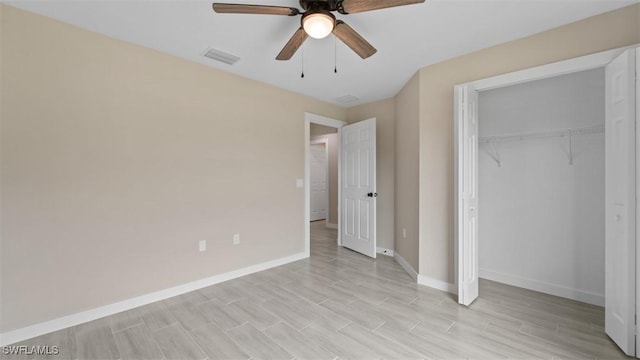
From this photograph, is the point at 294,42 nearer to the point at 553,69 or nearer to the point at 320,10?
the point at 320,10

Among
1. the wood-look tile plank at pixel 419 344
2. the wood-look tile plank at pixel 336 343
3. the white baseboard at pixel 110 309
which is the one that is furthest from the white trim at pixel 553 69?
the white baseboard at pixel 110 309

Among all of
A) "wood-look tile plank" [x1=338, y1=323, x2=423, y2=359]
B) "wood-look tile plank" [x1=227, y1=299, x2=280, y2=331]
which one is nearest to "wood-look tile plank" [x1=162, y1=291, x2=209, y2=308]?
"wood-look tile plank" [x1=227, y1=299, x2=280, y2=331]

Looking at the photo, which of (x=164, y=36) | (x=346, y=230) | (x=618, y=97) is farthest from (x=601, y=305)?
(x=164, y=36)

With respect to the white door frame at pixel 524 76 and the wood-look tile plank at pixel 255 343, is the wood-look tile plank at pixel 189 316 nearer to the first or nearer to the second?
the wood-look tile plank at pixel 255 343

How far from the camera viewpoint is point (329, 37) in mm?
2422

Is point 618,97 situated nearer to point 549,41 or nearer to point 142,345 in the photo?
point 549,41

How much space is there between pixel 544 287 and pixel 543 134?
1.63 metres

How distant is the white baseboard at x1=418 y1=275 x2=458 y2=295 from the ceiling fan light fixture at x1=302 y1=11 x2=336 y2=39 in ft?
8.93

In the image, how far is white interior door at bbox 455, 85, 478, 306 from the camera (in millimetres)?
2508

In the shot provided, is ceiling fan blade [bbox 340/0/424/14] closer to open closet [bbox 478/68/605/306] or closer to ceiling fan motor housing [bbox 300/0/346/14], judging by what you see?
ceiling fan motor housing [bbox 300/0/346/14]

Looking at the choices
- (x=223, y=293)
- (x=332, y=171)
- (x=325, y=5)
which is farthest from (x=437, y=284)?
(x=332, y=171)

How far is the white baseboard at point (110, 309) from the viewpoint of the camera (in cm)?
199

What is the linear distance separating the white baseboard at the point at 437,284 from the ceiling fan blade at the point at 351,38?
2465mm

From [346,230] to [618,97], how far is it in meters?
3.52
